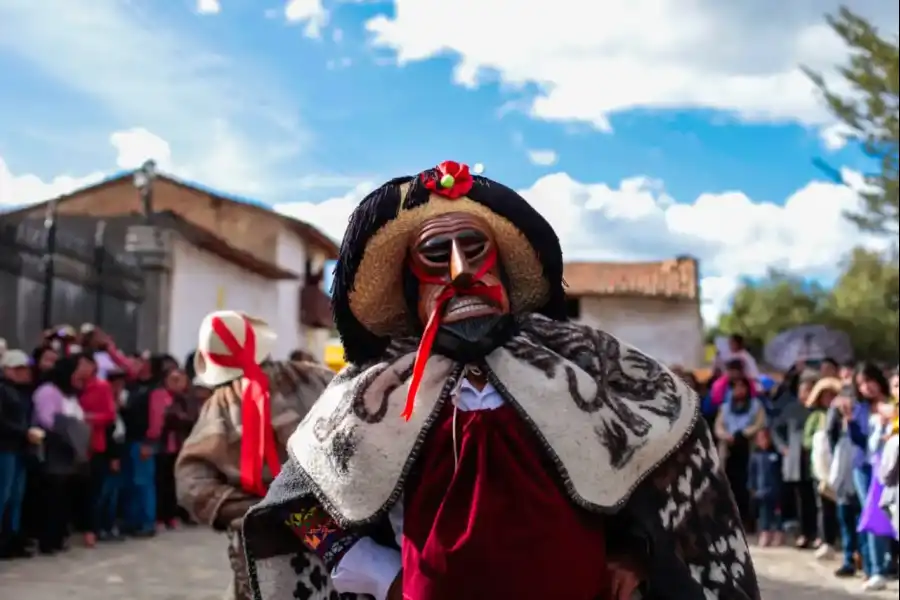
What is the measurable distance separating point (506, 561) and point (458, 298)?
0.64 metres

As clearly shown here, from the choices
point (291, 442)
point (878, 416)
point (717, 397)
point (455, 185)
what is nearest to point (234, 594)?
point (291, 442)

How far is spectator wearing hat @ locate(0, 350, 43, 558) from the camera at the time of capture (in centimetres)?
891

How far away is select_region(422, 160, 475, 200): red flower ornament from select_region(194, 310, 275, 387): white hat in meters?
2.38

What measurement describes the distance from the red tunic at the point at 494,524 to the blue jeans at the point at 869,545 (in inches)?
269

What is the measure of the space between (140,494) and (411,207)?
9.37m

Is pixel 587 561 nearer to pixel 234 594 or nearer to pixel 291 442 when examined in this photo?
pixel 291 442

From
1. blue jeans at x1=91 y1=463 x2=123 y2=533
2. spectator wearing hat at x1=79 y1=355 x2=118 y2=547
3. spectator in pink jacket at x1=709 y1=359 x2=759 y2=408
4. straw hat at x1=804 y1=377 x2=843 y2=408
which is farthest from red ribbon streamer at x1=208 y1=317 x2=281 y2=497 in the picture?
spectator in pink jacket at x1=709 y1=359 x2=759 y2=408

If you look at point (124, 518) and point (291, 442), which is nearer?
point (291, 442)

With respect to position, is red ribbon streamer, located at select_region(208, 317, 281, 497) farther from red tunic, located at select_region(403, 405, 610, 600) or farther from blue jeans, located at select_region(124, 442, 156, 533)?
blue jeans, located at select_region(124, 442, 156, 533)

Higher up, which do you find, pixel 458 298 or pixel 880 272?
pixel 880 272

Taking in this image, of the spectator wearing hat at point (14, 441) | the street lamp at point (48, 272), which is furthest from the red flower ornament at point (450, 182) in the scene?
the street lamp at point (48, 272)

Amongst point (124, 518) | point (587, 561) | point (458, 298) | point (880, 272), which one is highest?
point (880, 272)

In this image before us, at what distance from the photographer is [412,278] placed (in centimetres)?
265

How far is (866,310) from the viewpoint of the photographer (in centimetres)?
3728
